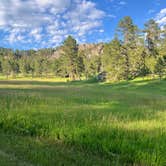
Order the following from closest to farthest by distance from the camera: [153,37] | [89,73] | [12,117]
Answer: [12,117]
[153,37]
[89,73]

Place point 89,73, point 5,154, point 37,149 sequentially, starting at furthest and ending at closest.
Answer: point 89,73 → point 37,149 → point 5,154

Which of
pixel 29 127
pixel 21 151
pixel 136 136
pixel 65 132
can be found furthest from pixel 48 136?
pixel 136 136

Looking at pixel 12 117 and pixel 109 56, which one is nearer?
pixel 12 117

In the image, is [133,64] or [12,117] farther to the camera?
[133,64]

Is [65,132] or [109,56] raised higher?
[109,56]

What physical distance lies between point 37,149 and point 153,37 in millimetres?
79098

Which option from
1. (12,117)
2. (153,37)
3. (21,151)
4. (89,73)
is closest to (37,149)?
(21,151)

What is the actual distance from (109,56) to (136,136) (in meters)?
78.1

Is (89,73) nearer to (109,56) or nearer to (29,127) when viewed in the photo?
(109,56)

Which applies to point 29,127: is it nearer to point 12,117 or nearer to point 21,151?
point 12,117

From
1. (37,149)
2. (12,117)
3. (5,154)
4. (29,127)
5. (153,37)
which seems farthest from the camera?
(153,37)

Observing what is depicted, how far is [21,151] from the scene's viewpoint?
23.7ft

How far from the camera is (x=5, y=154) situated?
6.91 m

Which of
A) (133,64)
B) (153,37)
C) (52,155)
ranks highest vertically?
(153,37)
